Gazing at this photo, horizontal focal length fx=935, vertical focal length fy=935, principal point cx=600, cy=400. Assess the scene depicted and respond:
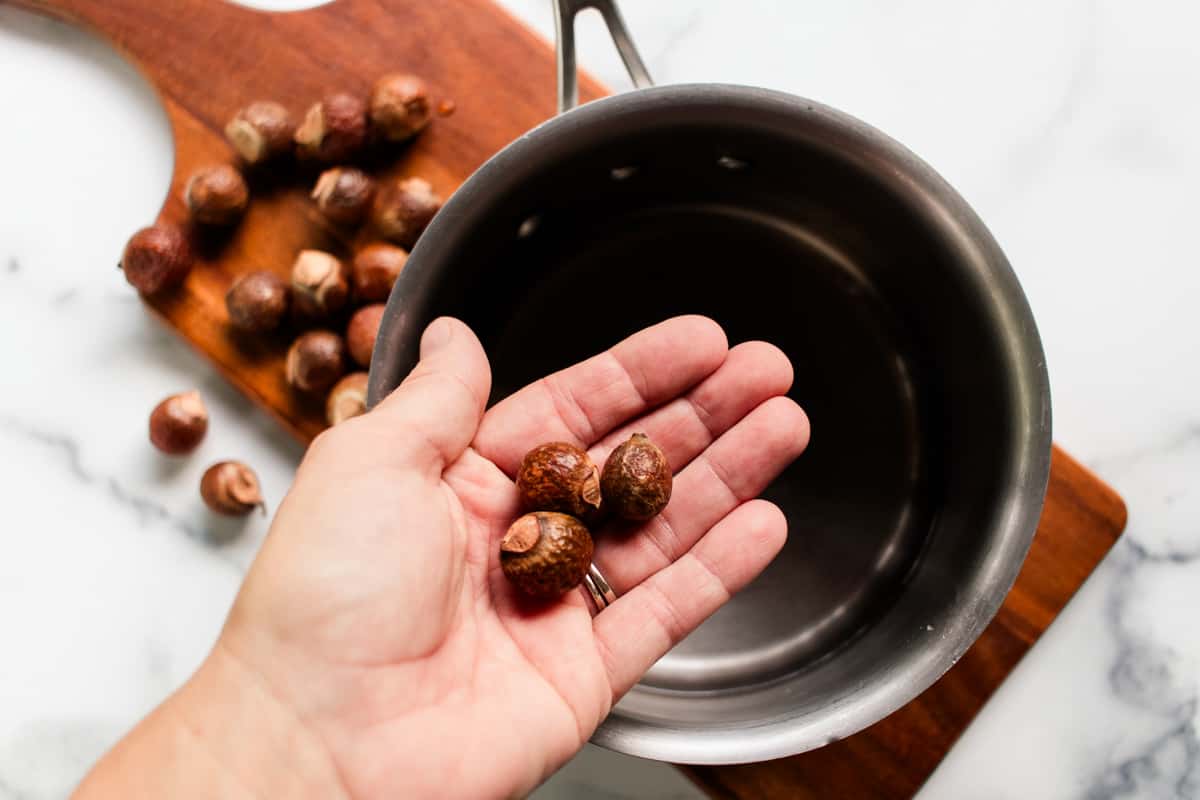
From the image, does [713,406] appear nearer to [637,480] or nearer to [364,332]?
[637,480]

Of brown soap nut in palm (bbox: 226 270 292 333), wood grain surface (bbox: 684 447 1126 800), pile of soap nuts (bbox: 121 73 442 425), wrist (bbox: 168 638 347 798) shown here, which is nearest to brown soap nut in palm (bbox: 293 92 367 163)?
pile of soap nuts (bbox: 121 73 442 425)

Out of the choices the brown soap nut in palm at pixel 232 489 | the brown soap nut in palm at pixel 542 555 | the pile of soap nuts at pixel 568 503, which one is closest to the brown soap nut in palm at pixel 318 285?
the brown soap nut in palm at pixel 232 489

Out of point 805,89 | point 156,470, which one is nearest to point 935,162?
point 805,89

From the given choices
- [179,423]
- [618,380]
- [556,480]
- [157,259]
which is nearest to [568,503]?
[556,480]

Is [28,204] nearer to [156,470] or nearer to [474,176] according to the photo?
[156,470]

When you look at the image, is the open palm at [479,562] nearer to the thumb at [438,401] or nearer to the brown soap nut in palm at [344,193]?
the thumb at [438,401]

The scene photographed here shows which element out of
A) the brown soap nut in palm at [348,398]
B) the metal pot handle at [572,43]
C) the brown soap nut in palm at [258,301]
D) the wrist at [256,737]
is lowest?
the wrist at [256,737]

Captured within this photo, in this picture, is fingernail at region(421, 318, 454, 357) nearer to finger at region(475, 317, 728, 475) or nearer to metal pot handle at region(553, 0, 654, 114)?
finger at region(475, 317, 728, 475)
